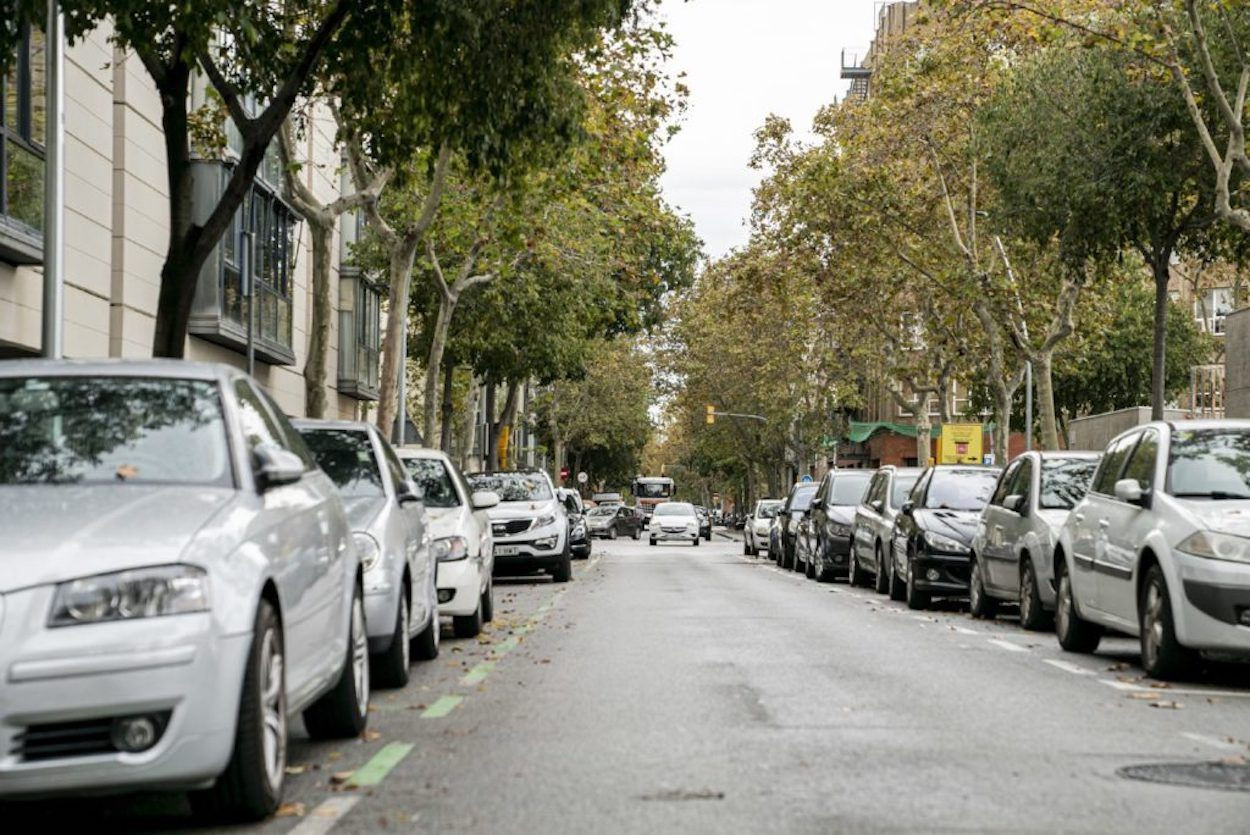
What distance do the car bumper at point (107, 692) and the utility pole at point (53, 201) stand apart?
408 inches

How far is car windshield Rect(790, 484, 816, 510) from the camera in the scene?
119ft

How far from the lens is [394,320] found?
94.5 ft

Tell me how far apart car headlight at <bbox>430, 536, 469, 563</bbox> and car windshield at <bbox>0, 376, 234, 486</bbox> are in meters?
7.90

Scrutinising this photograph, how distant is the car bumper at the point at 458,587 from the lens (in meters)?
15.4

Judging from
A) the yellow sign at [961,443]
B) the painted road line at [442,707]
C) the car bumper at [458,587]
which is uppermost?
the yellow sign at [961,443]

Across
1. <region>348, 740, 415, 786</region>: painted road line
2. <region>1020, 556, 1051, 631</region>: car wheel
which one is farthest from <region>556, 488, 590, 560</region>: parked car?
<region>348, 740, 415, 786</region>: painted road line

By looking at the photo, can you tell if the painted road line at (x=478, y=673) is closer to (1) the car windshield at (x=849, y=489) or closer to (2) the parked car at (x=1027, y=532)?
(2) the parked car at (x=1027, y=532)

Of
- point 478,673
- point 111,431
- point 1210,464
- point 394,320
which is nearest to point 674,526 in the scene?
point 394,320

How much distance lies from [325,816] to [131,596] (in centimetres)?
130

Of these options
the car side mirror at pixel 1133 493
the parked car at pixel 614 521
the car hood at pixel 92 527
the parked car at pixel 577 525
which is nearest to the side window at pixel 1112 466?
the car side mirror at pixel 1133 493

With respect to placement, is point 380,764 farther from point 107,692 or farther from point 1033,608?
point 1033,608

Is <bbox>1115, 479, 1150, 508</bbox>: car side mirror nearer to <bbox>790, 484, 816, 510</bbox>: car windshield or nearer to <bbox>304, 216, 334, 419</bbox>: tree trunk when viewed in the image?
<bbox>304, 216, 334, 419</bbox>: tree trunk

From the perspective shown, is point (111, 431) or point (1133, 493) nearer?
point (111, 431)

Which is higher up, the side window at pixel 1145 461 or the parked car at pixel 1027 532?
the side window at pixel 1145 461
